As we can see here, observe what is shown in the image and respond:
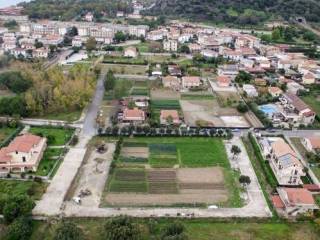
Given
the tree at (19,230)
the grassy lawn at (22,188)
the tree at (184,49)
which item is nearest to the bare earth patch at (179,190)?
the grassy lawn at (22,188)

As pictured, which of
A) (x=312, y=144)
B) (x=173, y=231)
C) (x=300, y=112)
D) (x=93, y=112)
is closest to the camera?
(x=173, y=231)

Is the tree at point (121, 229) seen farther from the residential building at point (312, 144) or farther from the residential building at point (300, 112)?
the residential building at point (300, 112)

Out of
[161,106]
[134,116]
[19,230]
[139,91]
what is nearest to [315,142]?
[161,106]

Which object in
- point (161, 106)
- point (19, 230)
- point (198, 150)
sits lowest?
point (161, 106)

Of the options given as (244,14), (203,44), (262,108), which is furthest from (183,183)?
(244,14)

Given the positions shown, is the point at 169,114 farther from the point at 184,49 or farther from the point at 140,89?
the point at 184,49

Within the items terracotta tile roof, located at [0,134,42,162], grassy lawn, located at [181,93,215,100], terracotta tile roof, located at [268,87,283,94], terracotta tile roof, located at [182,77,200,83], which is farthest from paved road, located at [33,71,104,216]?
terracotta tile roof, located at [268,87,283,94]

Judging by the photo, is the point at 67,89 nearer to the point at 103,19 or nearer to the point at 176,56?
the point at 176,56

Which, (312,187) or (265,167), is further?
(265,167)
